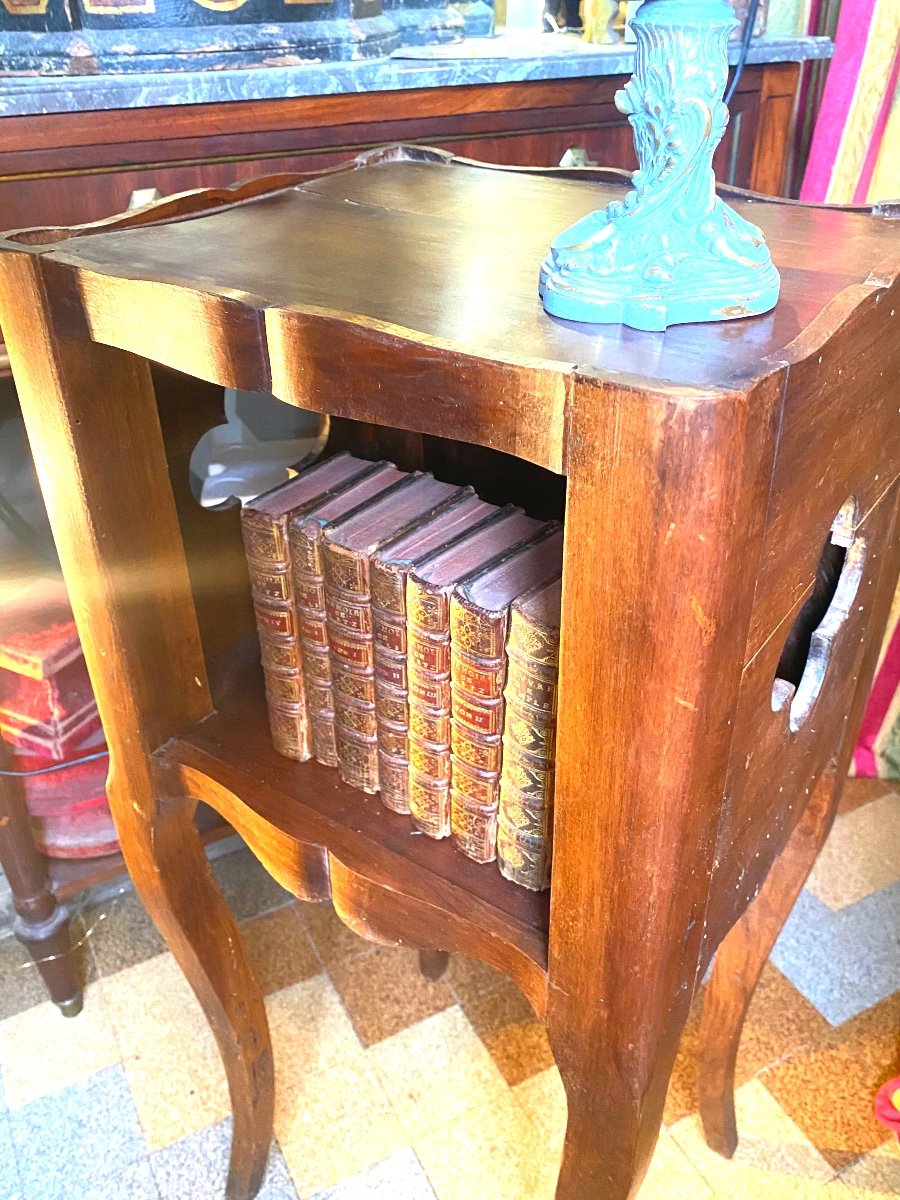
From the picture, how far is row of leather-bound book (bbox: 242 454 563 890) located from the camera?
0.62 metres

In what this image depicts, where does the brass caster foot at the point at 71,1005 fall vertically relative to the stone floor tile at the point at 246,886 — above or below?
above

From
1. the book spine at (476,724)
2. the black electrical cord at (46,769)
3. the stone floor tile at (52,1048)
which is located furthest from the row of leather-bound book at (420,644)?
the stone floor tile at (52,1048)

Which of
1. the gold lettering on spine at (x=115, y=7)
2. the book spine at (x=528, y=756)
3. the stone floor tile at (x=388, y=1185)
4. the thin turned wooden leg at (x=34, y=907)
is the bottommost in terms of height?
the stone floor tile at (x=388, y=1185)

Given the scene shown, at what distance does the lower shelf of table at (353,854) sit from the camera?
648 millimetres

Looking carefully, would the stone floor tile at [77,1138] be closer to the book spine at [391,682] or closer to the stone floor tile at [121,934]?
the stone floor tile at [121,934]

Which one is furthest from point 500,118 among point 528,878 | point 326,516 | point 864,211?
point 528,878

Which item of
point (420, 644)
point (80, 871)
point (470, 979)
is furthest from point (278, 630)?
point (470, 979)

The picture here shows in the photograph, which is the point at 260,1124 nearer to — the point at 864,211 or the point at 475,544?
the point at 475,544

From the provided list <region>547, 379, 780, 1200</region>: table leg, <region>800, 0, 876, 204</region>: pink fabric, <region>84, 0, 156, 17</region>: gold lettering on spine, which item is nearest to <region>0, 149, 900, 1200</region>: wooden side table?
<region>547, 379, 780, 1200</region>: table leg

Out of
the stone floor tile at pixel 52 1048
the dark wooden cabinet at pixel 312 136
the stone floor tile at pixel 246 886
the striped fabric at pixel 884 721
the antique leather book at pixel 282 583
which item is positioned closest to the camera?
the antique leather book at pixel 282 583

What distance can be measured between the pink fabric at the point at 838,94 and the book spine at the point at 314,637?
83 cm

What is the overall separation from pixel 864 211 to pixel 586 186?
0.21m

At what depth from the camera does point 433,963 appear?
1241 millimetres

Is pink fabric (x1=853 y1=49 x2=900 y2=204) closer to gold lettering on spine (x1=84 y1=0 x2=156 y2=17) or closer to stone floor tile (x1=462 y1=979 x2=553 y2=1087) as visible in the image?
gold lettering on spine (x1=84 y1=0 x2=156 y2=17)
